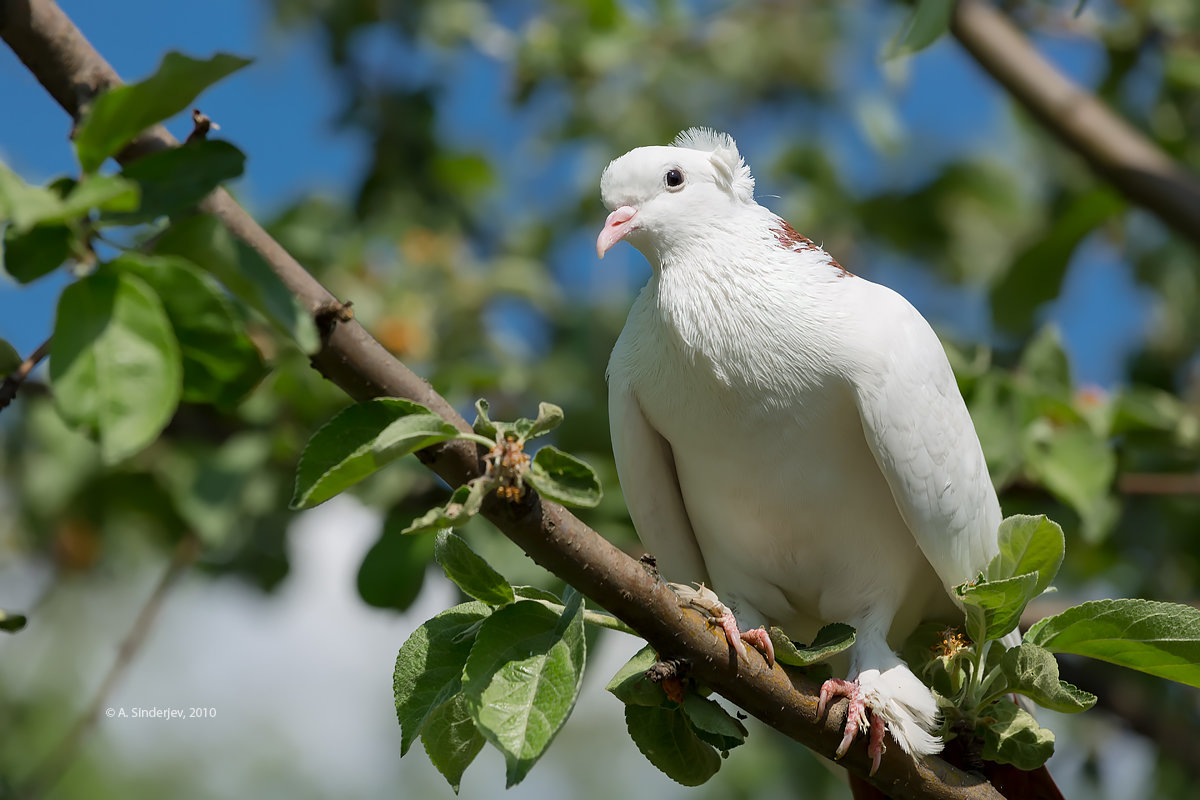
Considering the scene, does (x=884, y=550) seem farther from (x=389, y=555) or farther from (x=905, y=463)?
(x=389, y=555)

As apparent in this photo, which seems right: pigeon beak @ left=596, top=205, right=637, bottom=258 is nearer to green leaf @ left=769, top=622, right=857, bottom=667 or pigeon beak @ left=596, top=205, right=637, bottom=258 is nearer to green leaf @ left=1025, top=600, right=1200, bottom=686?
green leaf @ left=769, top=622, right=857, bottom=667

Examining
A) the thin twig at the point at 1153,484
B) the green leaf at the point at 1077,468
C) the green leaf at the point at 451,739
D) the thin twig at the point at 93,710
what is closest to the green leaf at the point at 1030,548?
the green leaf at the point at 451,739

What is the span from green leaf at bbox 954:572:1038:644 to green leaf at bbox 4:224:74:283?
5.08 ft

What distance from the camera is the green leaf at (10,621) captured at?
184 centimetres

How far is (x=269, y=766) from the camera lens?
1212 centimetres

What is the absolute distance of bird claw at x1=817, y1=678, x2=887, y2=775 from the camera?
221 centimetres

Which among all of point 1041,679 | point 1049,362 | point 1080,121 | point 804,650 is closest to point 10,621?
point 804,650

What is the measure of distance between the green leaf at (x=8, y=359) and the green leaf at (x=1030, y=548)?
5.27 ft

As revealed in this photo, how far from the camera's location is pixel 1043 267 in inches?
179

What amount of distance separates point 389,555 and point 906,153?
4.65 meters

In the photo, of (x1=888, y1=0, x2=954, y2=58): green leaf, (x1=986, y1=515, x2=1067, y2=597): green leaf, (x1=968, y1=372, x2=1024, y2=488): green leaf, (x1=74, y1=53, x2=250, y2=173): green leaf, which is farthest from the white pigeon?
(x1=74, y1=53, x2=250, y2=173): green leaf

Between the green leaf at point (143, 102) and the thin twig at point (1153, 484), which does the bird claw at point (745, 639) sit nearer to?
the green leaf at point (143, 102)

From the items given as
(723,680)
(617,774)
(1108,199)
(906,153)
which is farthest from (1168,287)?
(617,774)

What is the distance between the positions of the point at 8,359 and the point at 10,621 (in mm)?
461
